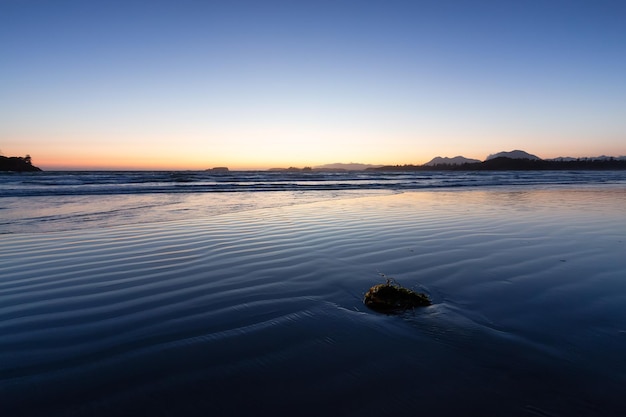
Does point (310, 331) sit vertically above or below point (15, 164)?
below

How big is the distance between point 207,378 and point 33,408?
1.11 meters

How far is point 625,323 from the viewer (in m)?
3.52

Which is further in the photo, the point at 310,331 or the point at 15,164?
the point at 15,164

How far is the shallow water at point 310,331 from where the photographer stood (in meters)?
2.43

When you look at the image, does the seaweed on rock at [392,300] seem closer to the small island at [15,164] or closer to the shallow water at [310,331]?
the shallow water at [310,331]

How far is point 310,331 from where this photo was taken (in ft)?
11.3

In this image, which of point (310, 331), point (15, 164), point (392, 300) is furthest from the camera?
point (15, 164)

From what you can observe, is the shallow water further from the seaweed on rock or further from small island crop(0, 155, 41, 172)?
small island crop(0, 155, 41, 172)

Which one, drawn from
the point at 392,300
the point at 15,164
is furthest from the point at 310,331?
the point at 15,164

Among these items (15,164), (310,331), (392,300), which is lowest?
(310,331)

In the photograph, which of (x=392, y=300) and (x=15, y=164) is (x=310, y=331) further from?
(x=15, y=164)

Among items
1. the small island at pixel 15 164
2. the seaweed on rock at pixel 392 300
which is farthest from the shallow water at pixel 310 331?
the small island at pixel 15 164

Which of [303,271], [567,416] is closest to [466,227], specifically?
[303,271]

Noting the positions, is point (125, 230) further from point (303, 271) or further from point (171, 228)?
point (303, 271)
